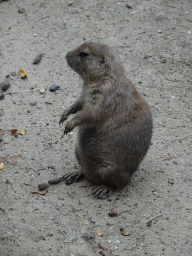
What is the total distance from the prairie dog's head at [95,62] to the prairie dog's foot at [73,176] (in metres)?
1.25

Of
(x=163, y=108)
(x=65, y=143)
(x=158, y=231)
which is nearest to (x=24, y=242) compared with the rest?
(x=158, y=231)

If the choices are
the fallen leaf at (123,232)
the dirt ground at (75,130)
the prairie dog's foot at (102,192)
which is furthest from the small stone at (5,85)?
the fallen leaf at (123,232)

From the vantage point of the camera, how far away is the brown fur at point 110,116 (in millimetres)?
3801

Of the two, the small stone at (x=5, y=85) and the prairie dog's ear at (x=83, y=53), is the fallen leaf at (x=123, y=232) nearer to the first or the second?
the prairie dog's ear at (x=83, y=53)

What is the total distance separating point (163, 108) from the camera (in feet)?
18.7

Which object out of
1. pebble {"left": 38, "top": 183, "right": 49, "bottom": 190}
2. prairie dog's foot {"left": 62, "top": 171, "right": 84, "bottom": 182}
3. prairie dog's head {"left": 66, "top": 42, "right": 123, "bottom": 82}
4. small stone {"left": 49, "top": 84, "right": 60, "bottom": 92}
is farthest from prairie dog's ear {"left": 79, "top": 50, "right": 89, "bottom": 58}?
small stone {"left": 49, "top": 84, "right": 60, "bottom": 92}

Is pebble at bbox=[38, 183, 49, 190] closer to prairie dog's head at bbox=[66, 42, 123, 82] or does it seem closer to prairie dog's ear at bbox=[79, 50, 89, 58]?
prairie dog's head at bbox=[66, 42, 123, 82]

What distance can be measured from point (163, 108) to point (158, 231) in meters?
2.57

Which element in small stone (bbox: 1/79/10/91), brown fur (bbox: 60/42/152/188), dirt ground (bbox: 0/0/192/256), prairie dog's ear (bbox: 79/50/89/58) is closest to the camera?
Answer: dirt ground (bbox: 0/0/192/256)

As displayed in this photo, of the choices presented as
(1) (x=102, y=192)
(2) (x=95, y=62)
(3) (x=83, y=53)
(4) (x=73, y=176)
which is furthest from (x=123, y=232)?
(3) (x=83, y=53)

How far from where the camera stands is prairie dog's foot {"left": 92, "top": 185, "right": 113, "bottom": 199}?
4.08 meters

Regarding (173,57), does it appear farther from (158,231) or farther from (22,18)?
(158,231)

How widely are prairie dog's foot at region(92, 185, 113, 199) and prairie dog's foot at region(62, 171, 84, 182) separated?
1.14 feet

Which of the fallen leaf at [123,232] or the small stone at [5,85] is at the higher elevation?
the small stone at [5,85]
